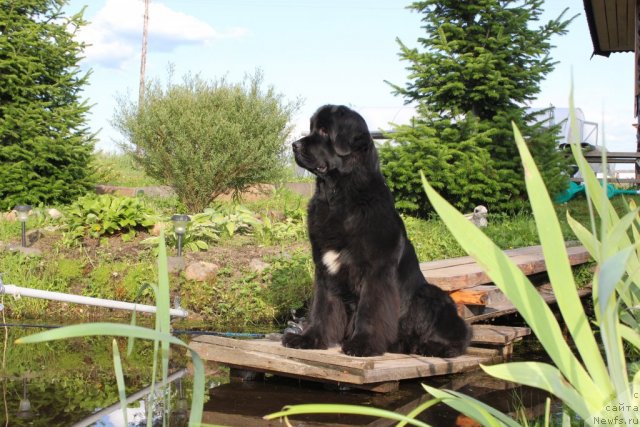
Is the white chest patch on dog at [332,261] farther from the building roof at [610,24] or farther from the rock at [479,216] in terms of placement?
the building roof at [610,24]

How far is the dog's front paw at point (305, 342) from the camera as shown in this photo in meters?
3.90

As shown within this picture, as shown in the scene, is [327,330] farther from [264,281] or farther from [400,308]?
[264,281]

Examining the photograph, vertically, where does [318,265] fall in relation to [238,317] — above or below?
above

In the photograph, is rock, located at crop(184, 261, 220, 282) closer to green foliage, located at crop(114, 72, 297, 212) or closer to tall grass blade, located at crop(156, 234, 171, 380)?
green foliage, located at crop(114, 72, 297, 212)

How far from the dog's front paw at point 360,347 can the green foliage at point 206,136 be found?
685cm

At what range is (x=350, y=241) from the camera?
3.72m

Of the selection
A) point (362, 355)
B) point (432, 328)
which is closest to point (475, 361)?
point (432, 328)

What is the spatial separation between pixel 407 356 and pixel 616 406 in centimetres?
282

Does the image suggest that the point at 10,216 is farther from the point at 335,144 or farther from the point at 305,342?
the point at 335,144

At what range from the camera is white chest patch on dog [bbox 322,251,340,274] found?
12.4ft

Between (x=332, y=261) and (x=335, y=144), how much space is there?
2.06 ft

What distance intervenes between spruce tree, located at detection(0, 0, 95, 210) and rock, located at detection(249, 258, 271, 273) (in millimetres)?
4418

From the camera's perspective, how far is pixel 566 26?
9.50 m

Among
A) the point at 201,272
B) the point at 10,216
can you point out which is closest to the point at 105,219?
the point at 201,272
